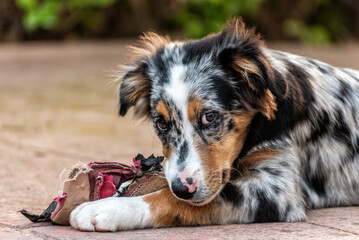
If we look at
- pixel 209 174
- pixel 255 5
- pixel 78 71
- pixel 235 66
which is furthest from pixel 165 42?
pixel 255 5

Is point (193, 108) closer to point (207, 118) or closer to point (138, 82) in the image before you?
point (207, 118)

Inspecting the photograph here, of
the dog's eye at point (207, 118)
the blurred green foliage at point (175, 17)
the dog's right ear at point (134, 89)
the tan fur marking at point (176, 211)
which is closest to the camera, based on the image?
the tan fur marking at point (176, 211)

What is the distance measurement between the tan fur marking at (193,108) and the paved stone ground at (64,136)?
0.70 metres

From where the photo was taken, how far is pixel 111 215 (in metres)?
3.67

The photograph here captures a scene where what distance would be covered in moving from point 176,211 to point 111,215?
0.40 metres

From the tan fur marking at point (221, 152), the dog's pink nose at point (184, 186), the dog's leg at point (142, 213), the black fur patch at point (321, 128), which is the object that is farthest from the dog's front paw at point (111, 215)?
the black fur patch at point (321, 128)

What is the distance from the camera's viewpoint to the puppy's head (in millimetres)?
3787

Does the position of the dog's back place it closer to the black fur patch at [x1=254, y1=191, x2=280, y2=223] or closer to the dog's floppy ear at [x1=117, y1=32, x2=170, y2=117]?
the black fur patch at [x1=254, y1=191, x2=280, y2=223]

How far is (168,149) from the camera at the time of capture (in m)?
4.07

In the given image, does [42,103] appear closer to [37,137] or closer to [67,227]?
[37,137]

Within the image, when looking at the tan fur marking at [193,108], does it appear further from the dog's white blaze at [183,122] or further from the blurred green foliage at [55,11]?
the blurred green foliage at [55,11]

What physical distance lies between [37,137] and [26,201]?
264cm

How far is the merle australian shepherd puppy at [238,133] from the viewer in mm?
3777

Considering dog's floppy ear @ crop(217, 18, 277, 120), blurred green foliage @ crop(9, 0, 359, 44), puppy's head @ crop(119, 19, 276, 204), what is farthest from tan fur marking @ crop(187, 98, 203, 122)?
blurred green foliage @ crop(9, 0, 359, 44)
